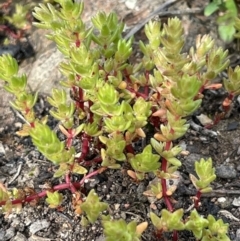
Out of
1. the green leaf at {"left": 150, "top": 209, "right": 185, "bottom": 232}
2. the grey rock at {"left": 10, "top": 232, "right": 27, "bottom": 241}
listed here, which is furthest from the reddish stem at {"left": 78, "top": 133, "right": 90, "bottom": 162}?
the green leaf at {"left": 150, "top": 209, "right": 185, "bottom": 232}

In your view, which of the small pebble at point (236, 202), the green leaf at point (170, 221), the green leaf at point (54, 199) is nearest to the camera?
the green leaf at point (170, 221)

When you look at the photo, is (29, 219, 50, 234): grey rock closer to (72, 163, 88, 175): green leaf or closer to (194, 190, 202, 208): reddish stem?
(72, 163, 88, 175): green leaf

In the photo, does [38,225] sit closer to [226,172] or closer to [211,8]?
[226,172]

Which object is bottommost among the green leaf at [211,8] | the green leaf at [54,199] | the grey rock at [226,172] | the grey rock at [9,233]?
the grey rock at [226,172]

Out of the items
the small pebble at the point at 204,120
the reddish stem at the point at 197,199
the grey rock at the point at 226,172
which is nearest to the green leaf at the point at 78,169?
the reddish stem at the point at 197,199

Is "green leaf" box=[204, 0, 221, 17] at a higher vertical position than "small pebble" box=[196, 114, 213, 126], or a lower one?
higher

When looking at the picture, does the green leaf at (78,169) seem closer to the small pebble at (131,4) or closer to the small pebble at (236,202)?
the small pebble at (236,202)

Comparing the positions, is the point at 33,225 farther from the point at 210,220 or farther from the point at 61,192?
the point at 210,220
